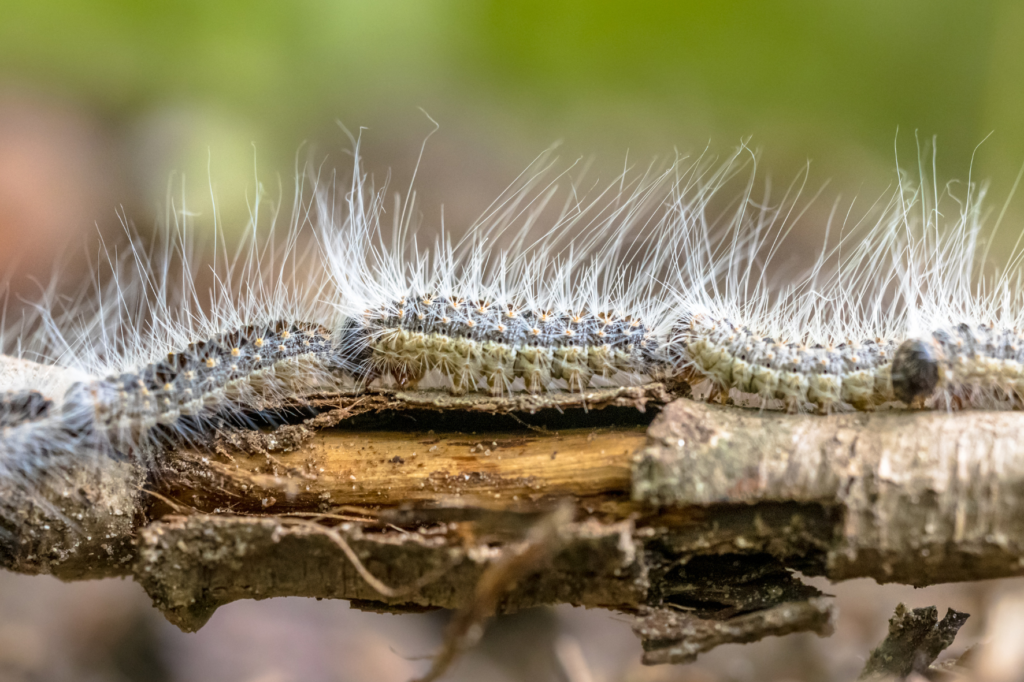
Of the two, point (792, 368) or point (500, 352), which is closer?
point (792, 368)

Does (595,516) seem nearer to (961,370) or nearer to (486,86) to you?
(961,370)

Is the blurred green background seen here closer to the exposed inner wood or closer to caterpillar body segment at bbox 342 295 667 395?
caterpillar body segment at bbox 342 295 667 395

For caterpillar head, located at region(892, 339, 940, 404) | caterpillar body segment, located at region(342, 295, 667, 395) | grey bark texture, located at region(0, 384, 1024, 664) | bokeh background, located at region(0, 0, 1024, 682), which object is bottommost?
grey bark texture, located at region(0, 384, 1024, 664)

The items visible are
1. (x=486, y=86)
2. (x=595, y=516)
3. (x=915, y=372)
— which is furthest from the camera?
(x=486, y=86)

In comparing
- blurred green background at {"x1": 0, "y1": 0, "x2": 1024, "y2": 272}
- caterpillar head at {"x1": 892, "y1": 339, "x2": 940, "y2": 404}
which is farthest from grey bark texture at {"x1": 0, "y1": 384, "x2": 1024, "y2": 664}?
blurred green background at {"x1": 0, "y1": 0, "x2": 1024, "y2": 272}

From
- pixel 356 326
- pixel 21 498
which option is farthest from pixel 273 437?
pixel 21 498

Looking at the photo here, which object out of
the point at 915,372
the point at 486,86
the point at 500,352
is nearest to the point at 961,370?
the point at 915,372

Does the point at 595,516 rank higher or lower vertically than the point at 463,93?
lower
